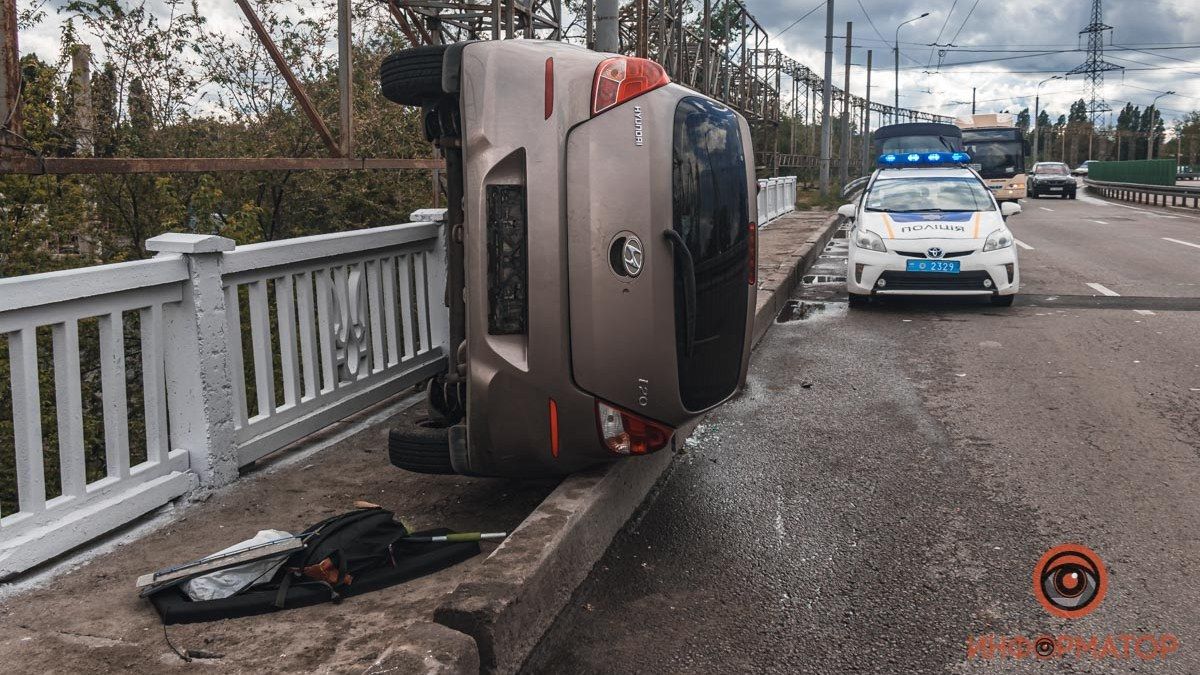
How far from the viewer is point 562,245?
3.86 meters

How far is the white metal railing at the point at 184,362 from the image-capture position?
12.3ft

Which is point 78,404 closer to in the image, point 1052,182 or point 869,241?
point 869,241

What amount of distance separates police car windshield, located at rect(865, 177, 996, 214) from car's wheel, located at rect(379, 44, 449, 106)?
8.54m

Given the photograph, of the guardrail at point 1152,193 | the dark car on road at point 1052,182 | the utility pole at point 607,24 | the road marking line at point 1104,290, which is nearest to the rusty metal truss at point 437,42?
the utility pole at point 607,24

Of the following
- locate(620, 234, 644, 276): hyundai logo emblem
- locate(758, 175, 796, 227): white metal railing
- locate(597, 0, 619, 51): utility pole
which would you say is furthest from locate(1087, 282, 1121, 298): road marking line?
locate(620, 234, 644, 276): hyundai logo emblem

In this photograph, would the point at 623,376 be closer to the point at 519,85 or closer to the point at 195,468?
the point at 519,85

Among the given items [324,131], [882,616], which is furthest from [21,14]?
[882,616]

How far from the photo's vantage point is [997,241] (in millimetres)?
11133

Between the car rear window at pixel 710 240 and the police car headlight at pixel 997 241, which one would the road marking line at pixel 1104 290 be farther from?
the car rear window at pixel 710 240

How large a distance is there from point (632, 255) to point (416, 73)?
4.53ft

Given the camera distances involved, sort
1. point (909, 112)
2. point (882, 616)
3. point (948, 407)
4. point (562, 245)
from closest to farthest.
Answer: point (882, 616) → point (562, 245) → point (948, 407) → point (909, 112)

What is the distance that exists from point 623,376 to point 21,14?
23.9 feet

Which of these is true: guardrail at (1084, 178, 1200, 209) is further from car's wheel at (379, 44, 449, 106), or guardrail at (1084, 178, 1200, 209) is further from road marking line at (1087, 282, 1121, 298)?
car's wheel at (379, 44, 449, 106)

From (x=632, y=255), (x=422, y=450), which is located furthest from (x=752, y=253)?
(x=422, y=450)
